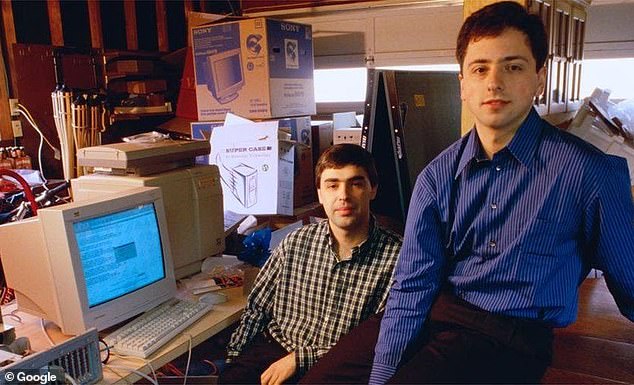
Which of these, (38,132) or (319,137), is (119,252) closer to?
(319,137)

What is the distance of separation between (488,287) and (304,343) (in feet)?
2.33

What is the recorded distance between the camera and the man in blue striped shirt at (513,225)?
1.31m

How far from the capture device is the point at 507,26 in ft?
4.43

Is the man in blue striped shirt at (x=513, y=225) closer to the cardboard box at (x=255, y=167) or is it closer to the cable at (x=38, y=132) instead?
the cardboard box at (x=255, y=167)

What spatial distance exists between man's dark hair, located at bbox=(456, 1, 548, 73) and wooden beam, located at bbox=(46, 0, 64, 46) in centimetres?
324

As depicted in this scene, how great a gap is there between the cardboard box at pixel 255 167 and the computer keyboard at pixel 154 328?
3.65 feet

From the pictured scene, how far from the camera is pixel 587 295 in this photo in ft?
7.37

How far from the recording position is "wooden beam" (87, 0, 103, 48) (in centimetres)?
395

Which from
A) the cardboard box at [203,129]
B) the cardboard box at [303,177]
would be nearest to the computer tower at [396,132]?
the cardboard box at [303,177]

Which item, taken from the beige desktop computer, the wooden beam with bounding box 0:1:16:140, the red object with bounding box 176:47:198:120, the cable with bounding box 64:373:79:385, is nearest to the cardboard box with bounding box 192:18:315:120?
the red object with bounding box 176:47:198:120

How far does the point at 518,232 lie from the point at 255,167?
5.78 feet

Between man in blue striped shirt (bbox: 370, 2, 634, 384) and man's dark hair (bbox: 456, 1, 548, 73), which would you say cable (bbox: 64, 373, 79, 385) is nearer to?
man in blue striped shirt (bbox: 370, 2, 634, 384)

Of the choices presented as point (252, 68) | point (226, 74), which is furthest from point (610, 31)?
point (226, 74)

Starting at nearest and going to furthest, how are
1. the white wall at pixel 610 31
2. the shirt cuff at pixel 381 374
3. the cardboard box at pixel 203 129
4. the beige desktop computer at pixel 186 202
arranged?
the shirt cuff at pixel 381 374 < the beige desktop computer at pixel 186 202 < the cardboard box at pixel 203 129 < the white wall at pixel 610 31
